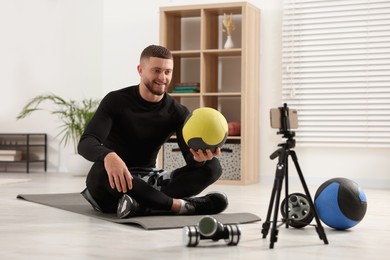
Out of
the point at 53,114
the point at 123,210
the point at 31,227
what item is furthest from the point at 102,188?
the point at 53,114

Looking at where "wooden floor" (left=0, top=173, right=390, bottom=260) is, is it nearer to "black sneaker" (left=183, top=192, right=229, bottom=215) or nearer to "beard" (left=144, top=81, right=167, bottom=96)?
"black sneaker" (left=183, top=192, right=229, bottom=215)

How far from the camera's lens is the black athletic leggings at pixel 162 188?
356 centimetres

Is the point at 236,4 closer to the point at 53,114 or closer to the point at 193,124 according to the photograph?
the point at 53,114

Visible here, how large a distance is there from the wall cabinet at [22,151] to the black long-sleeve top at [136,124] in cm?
434

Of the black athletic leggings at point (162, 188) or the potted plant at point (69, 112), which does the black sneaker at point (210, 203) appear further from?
the potted plant at point (69, 112)

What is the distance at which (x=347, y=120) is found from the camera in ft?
21.1

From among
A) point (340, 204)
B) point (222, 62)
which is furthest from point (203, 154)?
point (222, 62)

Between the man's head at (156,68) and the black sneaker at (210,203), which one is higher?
the man's head at (156,68)

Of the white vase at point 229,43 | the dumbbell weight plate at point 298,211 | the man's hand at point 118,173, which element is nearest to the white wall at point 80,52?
the white vase at point 229,43

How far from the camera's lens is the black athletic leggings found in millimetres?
3562

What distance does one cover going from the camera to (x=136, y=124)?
3.80 m

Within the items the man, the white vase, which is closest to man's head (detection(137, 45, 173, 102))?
the man

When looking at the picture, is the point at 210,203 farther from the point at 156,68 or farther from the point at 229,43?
the point at 229,43

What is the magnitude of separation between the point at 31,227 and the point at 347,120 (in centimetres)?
377
